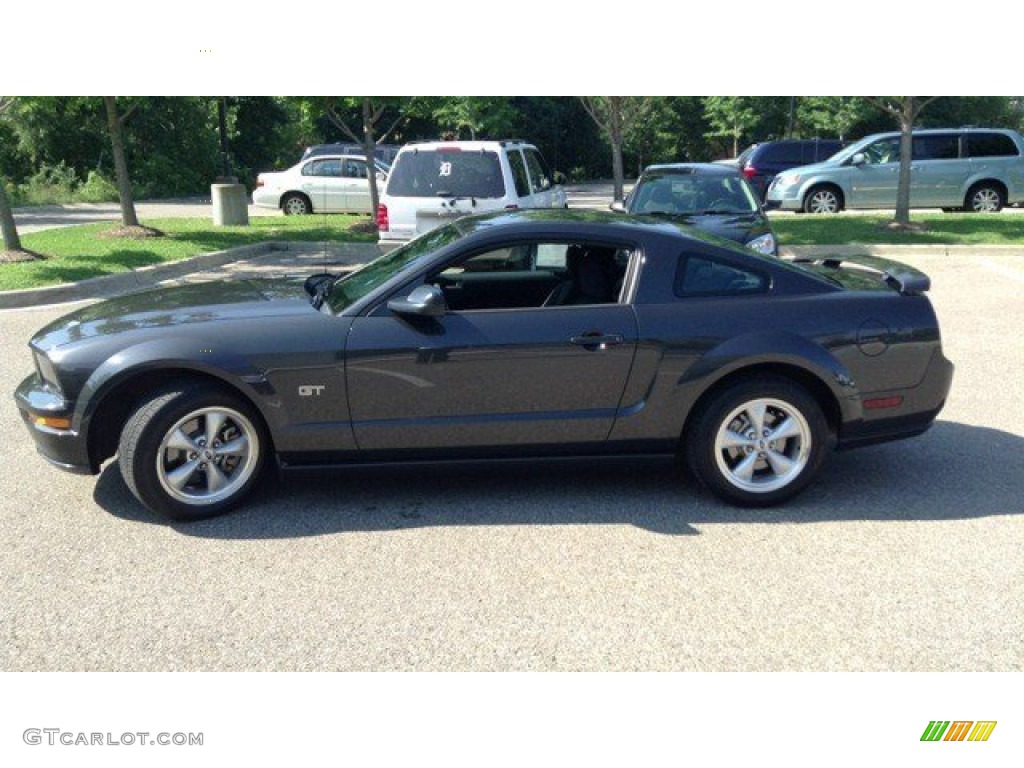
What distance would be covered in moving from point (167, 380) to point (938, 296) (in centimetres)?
897

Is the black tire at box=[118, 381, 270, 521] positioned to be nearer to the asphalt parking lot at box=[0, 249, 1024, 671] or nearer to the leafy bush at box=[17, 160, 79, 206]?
the asphalt parking lot at box=[0, 249, 1024, 671]

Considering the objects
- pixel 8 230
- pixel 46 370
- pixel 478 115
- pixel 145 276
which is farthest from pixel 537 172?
pixel 478 115

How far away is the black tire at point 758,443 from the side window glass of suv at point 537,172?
7.10 meters

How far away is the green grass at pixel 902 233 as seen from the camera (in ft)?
45.7

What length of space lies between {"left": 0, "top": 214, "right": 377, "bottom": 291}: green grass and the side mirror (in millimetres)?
7907

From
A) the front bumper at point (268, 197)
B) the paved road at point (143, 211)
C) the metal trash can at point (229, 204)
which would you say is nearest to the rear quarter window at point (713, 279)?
the paved road at point (143, 211)

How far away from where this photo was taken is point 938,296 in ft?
33.8

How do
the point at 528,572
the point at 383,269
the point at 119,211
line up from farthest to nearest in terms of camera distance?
the point at 119,211 < the point at 383,269 < the point at 528,572

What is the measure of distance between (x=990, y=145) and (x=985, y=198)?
1088 millimetres

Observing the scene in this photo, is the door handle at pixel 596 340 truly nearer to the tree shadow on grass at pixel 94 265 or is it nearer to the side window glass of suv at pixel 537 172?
the side window glass of suv at pixel 537 172

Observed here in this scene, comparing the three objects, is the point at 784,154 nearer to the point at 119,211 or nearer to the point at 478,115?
the point at 478,115

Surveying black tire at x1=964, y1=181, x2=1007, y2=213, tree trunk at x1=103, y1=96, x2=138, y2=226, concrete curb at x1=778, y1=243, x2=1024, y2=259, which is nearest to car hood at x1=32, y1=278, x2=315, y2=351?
concrete curb at x1=778, y1=243, x2=1024, y2=259

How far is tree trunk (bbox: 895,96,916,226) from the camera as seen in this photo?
1477cm

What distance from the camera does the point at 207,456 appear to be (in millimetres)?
4359
